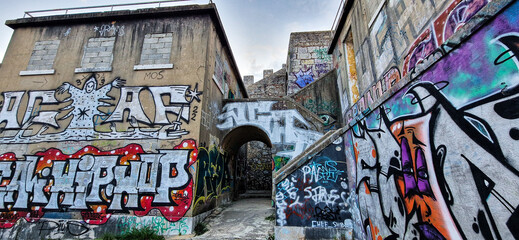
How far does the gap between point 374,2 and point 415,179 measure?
669 centimetres

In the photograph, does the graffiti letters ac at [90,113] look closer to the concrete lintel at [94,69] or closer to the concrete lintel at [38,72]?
the concrete lintel at [94,69]

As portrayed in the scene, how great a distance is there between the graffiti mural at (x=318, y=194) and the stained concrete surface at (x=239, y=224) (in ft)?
3.43

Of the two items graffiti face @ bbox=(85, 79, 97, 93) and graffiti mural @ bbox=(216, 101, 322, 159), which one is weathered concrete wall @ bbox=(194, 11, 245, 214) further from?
graffiti face @ bbox=(85, 79, 97, 93)

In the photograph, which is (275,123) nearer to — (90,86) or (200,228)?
(200,228)

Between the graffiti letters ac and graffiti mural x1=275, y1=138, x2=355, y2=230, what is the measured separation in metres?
3.86

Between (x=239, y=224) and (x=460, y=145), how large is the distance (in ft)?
19.9

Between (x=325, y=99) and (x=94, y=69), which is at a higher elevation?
(x=325, y=99)

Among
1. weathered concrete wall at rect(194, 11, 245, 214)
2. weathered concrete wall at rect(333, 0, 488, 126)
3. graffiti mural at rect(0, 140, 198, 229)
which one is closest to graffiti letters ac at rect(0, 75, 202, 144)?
graffiti mural at rect(0, 140, 198, 229)

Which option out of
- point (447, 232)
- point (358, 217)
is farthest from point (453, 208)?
point (358, 217)

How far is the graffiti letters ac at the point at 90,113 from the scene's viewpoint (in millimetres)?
6910

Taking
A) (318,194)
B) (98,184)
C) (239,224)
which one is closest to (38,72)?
(98,184)

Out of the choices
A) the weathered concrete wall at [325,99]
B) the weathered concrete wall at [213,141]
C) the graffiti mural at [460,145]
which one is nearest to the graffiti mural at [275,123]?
the weathered concrete wall at [213,141]

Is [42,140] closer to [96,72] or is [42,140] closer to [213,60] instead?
[96,72]

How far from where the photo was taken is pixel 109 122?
7.06 metres
